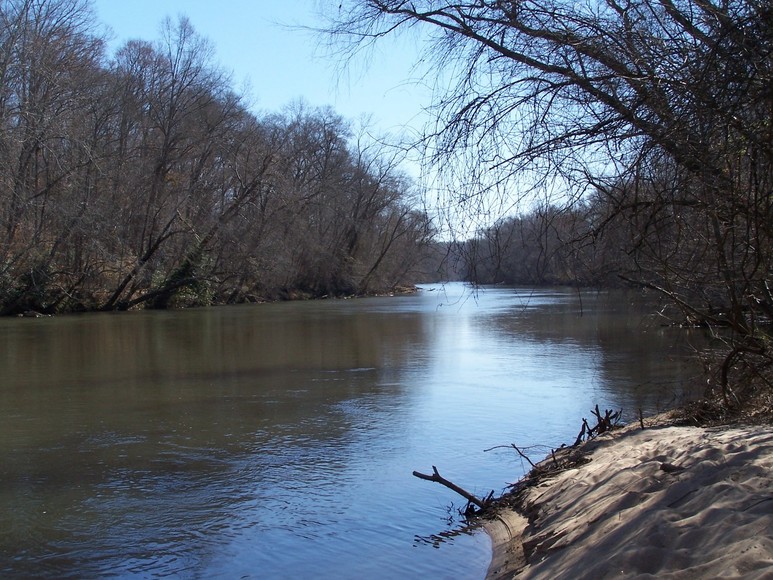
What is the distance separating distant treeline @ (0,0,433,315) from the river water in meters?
6.62

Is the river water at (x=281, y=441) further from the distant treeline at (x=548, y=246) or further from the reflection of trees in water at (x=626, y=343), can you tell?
the distant treeline at (x=548, y=246)

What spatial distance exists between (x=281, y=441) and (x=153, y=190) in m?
33.1

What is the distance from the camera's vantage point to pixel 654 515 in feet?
13.8

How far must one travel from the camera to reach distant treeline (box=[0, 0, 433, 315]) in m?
27.2

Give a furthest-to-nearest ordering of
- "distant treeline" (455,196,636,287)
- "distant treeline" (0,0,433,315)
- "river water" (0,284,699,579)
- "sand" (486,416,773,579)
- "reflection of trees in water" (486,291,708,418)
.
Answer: "distant treeline" (0,0,433,315), "reflection of trees in water" (486,291,708,418), "river water" (0,284,699,579), "distant treeline" (455,196,636,287), "sand" (486,416,773,579)

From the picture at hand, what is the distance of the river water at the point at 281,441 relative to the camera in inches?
238

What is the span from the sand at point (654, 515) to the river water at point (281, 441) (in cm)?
63

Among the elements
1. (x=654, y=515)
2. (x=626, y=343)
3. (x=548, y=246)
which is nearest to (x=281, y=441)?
(x=548, y=246)

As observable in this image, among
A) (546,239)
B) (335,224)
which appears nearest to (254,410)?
(546,239)

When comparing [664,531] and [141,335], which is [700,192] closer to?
[664,531]

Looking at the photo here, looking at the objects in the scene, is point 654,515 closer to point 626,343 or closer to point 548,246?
point 548,246

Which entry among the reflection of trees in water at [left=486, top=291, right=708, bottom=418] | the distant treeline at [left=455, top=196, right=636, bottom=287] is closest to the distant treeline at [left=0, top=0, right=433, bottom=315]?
the reflection of trees in water at [left=486, top=291, right=708, bottom=418]

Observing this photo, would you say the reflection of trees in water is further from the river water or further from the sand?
the sand

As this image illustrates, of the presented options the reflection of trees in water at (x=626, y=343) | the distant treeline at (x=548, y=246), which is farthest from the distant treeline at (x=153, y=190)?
the distant treeline at (x=548, y=246)
